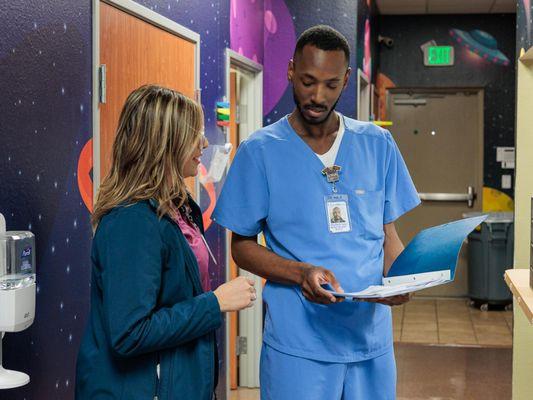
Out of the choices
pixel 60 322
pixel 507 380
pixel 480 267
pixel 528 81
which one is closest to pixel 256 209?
pixel 60 322

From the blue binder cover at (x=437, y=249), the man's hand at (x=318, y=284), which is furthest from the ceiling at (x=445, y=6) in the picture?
the man's hand at (x=318, y=284)

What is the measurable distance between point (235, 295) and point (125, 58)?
1249 millimetres

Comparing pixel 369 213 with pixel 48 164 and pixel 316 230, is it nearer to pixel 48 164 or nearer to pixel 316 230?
pixel 316 230

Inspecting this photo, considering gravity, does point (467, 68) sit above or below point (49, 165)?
above

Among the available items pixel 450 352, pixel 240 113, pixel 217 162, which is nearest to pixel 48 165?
pixel 217 162

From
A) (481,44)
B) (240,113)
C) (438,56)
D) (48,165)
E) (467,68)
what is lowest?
(48,165)

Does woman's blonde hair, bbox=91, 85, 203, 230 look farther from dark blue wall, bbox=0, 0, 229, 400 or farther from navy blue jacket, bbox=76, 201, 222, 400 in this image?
dark blue wall, bbox=0, 0, 229, 400

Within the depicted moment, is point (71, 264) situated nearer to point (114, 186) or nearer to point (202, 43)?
point (114, 186)

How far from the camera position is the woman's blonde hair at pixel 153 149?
1508mm

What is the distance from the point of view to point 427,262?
1751mm

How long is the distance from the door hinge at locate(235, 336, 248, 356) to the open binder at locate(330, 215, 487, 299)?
2.67 metres

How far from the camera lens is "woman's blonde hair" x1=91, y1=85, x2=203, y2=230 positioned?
1508 millimetres

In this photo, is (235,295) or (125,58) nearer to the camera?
(235,295)

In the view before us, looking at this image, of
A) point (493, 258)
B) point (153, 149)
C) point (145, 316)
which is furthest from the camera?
point (493, 258)
